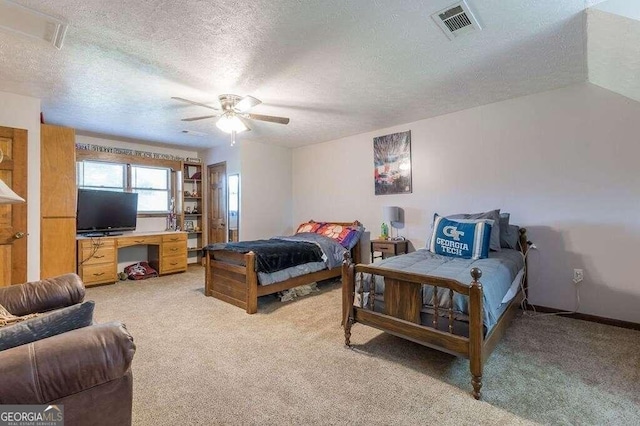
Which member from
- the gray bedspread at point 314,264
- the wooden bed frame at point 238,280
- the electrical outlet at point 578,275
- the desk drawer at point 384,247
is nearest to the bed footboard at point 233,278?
the wooden bed frame at point 238,280

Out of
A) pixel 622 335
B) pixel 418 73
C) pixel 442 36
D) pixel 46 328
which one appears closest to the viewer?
pixel 46 328

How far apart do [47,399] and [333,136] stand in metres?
4.89

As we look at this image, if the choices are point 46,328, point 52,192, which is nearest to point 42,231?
point 52,192

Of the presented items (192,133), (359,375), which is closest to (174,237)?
(192,133)

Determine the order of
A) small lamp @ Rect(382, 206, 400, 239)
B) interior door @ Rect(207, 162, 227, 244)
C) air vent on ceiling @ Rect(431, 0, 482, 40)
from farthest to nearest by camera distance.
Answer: interior door @ Rect(207, 162, 227, 244), small lamp @ Rect(382, 206, 400, 239), air vent on ceiling @ Rect(431, 0, 482, 40)

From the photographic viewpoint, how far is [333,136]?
209 inches

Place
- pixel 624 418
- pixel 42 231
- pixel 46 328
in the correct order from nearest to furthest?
pixel 46 328 → pixel 624 418 → pixel 42 231

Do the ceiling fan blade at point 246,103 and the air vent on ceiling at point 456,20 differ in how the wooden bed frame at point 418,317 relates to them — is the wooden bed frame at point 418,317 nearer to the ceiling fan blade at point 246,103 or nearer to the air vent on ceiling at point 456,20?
the air vent on ceiling at point 456,20

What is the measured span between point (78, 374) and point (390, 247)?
12.2 feet

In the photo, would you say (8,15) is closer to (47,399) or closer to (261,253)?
(47,399)

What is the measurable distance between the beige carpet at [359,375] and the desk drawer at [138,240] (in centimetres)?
193

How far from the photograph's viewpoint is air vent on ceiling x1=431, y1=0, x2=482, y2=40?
1.99 metres

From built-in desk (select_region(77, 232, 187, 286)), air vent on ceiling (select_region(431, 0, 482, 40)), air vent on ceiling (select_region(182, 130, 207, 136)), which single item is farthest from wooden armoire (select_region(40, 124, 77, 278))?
air vent on ceiling (select_region(431, 0, 482, 40))

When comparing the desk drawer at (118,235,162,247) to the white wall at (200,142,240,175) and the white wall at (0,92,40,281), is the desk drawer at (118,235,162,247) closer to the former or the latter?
the white wall at (0,92,40,281)
